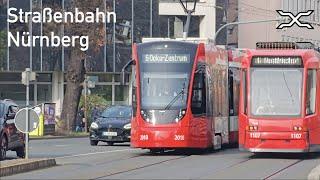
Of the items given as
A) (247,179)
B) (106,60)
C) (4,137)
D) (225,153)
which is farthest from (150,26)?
(247,179)

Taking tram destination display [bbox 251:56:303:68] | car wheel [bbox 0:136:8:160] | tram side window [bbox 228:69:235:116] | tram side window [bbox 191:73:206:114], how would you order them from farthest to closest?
tram side window [bbox 228:69:235:116]
tram side window [bbox 191:73:206:114]
tram destination display [bbox 251:56:303:68]
car wheel [bbox 0:136:8:160]

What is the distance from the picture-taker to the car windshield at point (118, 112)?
36.1 meters

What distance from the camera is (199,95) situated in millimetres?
26797

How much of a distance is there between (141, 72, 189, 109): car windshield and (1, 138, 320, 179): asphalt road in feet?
4.96

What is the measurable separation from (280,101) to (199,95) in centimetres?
279

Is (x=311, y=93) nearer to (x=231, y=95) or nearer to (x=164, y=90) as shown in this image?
(x=164, y=90)

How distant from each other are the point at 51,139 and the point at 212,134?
1915 cm

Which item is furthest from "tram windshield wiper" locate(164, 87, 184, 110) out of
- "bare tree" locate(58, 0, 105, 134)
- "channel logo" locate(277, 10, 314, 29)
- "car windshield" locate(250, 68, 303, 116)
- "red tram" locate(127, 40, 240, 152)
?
"channel logo" locate(277, 10, 314, 29)

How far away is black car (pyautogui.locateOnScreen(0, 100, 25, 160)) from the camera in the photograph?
24247mm

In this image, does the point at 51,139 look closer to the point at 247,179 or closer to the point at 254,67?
the point at 254,67

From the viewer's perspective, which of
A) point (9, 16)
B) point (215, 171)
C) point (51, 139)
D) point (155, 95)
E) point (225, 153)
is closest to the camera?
point (215, 171)

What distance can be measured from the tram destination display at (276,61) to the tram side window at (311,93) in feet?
1.45

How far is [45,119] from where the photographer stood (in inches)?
1898

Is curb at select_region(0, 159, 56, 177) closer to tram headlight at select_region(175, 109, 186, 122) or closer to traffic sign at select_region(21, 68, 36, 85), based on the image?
tram headlight at select_region(175, 109, 186, 122)
